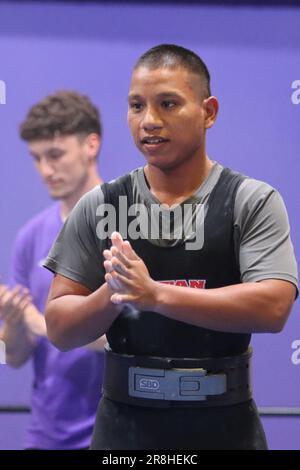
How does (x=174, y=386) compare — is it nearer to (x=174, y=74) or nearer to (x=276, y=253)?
(x=276, y=253)

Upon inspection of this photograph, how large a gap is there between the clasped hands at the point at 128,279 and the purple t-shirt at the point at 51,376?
1005 mm

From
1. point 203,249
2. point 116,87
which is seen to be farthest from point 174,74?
point 116,87

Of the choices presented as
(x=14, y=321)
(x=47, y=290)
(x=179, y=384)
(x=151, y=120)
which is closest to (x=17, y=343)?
(x=14, y=321)

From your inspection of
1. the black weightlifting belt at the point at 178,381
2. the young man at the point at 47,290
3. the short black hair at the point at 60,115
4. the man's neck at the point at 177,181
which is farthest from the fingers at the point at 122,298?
the short black hair at the point at 60,115

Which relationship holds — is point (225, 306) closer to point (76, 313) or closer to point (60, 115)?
point (76, 313)

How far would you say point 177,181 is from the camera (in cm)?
169

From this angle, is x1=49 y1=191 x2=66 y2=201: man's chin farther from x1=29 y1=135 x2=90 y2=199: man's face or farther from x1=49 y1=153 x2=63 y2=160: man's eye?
x1=49 y1=153 x2=63 y2=160: man's eye

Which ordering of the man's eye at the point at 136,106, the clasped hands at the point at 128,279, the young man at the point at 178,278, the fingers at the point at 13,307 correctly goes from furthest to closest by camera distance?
the fingers at the point at 13,307 < the man's eye at the point at 136,106 < the young man at the point at 178,278 < the clasped hands at the point at 128,279

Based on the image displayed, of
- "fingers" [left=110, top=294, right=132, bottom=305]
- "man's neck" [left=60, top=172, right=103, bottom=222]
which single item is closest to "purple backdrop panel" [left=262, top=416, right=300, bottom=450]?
"man's neck" [left=60, top=172, right=103, bottom=222]

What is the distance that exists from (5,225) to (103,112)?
0.50 meters

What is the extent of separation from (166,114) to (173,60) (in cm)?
14

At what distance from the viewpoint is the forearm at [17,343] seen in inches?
95.3

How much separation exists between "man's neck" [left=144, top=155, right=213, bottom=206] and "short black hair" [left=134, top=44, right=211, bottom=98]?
177 millimetres

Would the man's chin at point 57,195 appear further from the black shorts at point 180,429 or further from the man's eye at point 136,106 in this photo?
the black shorts at point 180,429
